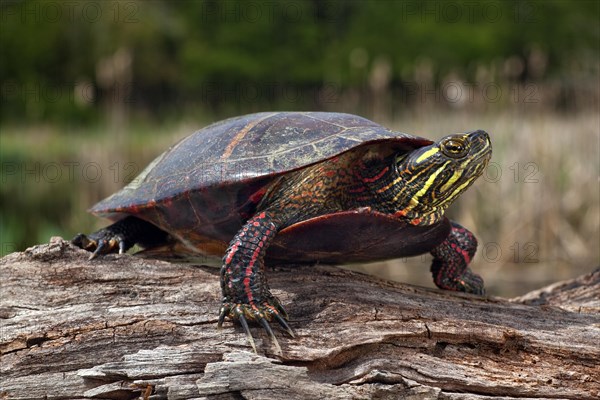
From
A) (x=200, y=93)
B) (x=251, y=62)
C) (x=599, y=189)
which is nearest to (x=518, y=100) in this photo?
(x=599, y=189)

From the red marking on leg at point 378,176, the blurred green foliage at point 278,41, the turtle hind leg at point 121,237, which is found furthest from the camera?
the blurred green foliage at point 278,41

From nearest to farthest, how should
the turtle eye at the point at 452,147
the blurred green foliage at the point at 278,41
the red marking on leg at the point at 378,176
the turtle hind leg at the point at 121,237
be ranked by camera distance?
the turtle eye at the point at 452,147, the red marking on leg at the point at 378,176, the turtle hind leg at the point at 121,237, the blurred green foliage at the point at 278,41

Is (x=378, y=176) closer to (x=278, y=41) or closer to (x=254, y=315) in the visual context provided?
(x=254, y=315)

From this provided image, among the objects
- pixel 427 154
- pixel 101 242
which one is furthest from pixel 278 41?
pixel 427 154

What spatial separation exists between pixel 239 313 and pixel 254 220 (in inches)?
13.3

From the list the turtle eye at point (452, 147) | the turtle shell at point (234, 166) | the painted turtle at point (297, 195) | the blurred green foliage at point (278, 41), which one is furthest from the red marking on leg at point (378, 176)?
the blurred green foliage at point (278, 41)

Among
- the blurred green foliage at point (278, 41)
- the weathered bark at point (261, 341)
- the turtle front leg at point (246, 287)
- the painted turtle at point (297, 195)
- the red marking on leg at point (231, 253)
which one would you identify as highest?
the blurred green foliage at point (278, 41)

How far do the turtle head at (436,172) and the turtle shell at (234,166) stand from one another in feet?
0.47

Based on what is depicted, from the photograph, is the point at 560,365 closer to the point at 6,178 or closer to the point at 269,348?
the point at 269,348

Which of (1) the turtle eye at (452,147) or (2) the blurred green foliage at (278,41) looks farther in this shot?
(2) the blurred green foliage at (278,41)

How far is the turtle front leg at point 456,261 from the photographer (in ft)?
8.86

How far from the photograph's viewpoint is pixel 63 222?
20.6ft

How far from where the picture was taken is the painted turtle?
2115 millimetres

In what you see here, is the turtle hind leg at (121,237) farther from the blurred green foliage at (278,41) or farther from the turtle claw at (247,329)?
the blurred green foliage at (278,41)
